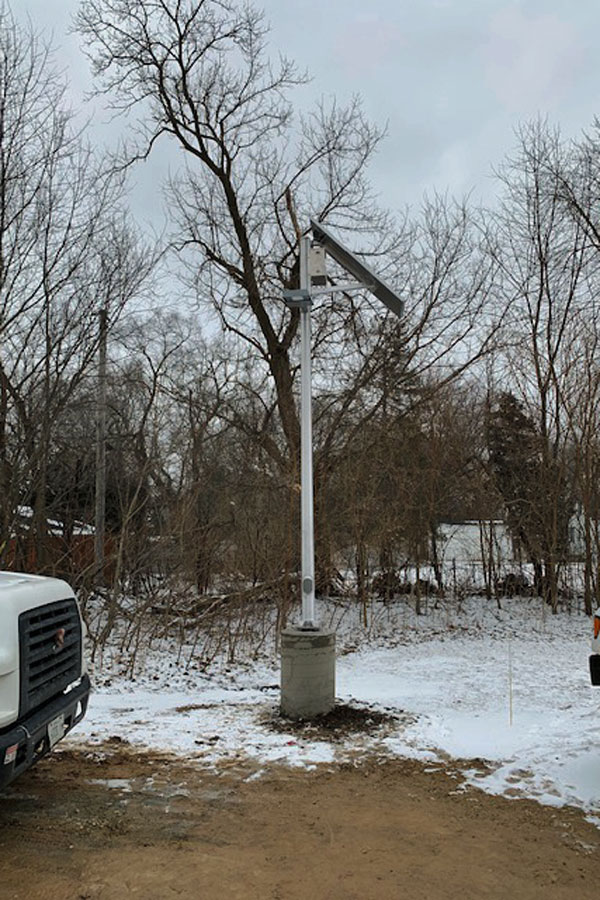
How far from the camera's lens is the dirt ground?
335 cm

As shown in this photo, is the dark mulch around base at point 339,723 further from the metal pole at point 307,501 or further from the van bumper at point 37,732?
the van bumper at point 37,732

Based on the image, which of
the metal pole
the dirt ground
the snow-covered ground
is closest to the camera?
the dirt ground

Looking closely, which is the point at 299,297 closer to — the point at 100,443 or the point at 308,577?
the point at 308,577

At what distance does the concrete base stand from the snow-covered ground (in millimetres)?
305

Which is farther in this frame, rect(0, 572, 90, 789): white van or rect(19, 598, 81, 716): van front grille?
rect(19, 598, 81, 716): van front grille

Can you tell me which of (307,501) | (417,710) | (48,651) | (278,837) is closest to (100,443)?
(307,501)

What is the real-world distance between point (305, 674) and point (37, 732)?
3062 millimetres

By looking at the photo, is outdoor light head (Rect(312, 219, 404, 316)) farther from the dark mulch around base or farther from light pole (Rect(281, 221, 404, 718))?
the dark mulch around base

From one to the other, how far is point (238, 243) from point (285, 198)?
1495 mm

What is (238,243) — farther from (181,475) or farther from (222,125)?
(181,475)

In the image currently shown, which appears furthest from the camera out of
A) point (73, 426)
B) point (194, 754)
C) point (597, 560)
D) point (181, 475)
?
point (597, 560)

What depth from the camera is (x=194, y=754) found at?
5.37 meters

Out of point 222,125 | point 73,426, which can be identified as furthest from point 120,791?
point 222,125

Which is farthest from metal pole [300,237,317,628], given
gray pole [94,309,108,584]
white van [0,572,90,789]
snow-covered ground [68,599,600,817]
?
gray pole [94,309,108,584]
